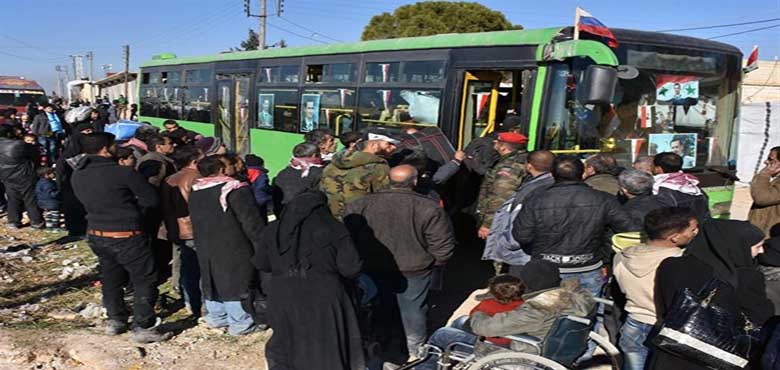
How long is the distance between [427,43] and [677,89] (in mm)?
3016

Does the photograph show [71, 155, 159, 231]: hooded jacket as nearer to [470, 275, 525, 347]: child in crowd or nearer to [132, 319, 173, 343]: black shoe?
[132, 319, 173, 343]: black shoe

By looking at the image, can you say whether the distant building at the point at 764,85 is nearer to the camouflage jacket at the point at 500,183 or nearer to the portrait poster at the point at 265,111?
the portrait poster at the point at 265,111

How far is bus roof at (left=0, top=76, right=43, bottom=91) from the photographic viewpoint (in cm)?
2614

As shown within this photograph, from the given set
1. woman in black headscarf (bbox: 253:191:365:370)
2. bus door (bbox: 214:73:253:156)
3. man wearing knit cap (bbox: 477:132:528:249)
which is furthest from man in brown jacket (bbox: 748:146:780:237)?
bus door (bbox: 214:73:253:156)

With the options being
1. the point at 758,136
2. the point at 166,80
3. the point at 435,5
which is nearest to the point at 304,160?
the point at 166,80

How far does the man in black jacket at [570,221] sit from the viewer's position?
453 centimetres

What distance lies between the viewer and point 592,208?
4527 mm

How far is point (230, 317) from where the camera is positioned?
18.4 feet

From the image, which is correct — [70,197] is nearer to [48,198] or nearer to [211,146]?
[48,198]

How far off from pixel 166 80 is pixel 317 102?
739 centimetres

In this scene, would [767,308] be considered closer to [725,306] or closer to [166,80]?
[725,306]

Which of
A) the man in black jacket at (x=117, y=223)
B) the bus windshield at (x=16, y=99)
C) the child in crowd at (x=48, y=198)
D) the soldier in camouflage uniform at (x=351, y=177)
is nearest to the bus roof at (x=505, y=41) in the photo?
the soldier in camouflage uniform at (x=351, y=177)

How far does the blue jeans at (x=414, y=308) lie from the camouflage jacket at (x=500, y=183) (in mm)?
1193

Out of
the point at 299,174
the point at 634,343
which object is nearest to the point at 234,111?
the point at 299,174
